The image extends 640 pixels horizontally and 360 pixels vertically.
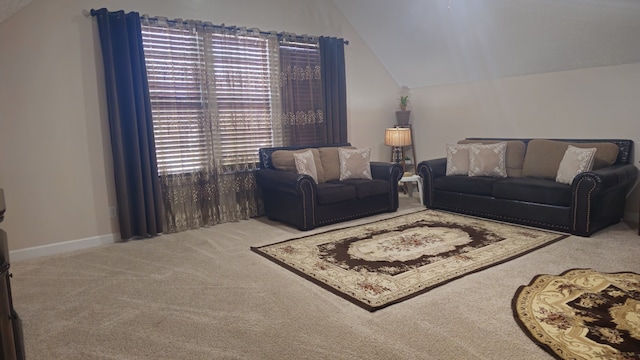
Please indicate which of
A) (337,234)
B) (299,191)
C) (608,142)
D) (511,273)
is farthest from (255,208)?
(608,142)

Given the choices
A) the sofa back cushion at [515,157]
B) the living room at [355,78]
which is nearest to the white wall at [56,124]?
the living room at [355,78]

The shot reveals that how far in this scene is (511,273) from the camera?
3.12 m

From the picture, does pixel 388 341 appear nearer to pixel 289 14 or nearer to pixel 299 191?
pixel 299 191

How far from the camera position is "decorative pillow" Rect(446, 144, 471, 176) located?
17.0 feet

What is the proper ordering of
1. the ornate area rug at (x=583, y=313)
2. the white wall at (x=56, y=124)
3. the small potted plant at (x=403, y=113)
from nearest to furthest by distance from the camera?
1. the ornate area rug at (x=583, y=313)
2. the white wall at (x=56, y=124)
3. the small potted plant at (x=403, y=113)

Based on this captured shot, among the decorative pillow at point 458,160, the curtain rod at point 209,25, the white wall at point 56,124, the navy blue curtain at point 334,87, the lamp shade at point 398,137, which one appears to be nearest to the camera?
the white wall at point 56,124

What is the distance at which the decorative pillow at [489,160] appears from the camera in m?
4.96

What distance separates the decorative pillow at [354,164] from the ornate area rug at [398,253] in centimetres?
78

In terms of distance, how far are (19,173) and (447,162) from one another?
4.71 metres

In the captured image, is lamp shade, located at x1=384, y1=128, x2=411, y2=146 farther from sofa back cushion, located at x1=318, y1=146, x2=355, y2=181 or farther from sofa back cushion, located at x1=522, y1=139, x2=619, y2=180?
sofa back cushion, located at x1=522, y1=139, x2=619, y2=180

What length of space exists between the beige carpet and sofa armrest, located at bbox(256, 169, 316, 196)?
93cm

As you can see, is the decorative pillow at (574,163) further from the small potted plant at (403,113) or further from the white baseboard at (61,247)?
the white baseboard at (61,247)

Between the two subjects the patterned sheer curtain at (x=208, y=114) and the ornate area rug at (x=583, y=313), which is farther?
the patterned sheer curtain at (x=208, y=114)

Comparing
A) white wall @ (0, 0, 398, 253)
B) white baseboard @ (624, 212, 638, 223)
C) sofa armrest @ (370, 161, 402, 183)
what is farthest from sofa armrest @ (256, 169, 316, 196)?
white baseboard @ (624, 212, 638, 223)
